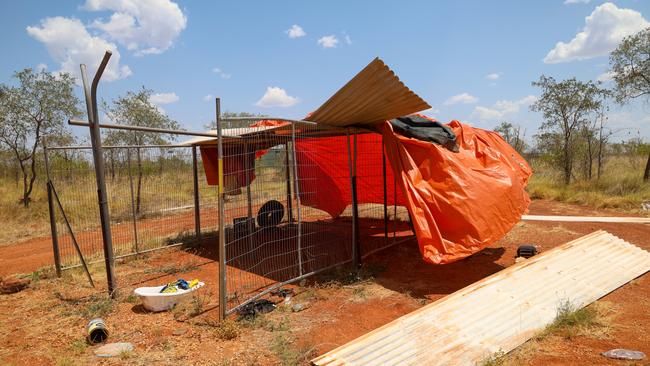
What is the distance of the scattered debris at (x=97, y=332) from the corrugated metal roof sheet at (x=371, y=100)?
343cm

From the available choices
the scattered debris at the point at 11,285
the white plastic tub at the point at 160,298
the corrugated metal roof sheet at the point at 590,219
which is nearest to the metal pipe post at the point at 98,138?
the white plastic tub at the point at 160,298

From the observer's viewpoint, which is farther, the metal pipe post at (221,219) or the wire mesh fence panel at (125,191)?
the wire mesh fence panel at (125,191)

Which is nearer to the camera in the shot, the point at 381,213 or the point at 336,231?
the point at 336,231

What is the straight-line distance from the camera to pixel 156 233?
8.86m

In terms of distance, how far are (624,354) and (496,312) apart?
1.04 metres

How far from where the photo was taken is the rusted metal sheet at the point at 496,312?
316cm

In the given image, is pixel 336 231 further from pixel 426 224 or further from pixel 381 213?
pixel 426 224

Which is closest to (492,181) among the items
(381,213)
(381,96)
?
(381,96)

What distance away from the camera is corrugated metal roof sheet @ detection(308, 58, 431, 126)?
161 inches

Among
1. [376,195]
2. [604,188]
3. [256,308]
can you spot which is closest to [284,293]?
[256,308]

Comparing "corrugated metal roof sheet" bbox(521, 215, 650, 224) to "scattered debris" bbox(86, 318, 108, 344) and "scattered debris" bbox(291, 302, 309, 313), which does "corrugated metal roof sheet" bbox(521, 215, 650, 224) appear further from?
"scattered debris" bbox(86, 318, 108, 344)

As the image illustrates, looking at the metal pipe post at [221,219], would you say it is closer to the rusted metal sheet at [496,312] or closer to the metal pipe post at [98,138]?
the rusted metal sheet at [496,312]

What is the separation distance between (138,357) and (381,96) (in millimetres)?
3738

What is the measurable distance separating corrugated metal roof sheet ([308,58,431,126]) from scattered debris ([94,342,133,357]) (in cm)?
337
